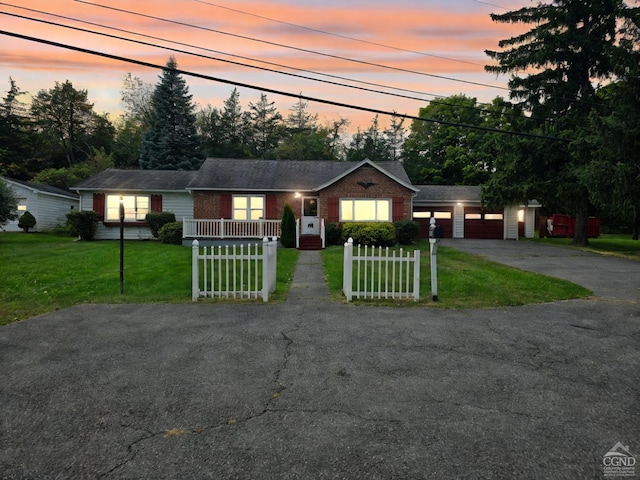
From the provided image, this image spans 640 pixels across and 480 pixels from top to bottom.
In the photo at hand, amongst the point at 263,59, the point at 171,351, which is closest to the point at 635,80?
the point at 263,59

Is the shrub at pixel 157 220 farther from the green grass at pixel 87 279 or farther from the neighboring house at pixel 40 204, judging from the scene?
the neighboring house at pixel 40 204

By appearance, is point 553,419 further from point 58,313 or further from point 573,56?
point 573,56

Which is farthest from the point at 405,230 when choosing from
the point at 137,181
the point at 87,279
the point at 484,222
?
the point at 137,181

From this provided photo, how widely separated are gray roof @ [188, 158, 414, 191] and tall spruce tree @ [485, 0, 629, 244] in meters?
7.66

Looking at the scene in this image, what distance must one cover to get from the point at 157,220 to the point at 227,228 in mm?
4776

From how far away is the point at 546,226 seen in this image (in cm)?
3105

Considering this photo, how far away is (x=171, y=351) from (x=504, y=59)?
26.0 metres

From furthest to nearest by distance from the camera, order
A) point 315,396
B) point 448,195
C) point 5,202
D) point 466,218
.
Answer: point 448,195, point 466,218, point 5,202, point 315,396

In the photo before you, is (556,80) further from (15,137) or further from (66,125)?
(66,125)

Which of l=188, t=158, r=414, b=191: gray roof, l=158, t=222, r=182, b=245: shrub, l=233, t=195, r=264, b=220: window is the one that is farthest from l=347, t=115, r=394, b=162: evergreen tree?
l=158, t=222, r=182, b=245: shrub

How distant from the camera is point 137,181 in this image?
24.2 meters

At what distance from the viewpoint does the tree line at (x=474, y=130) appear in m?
16.0

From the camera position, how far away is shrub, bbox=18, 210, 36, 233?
2554 centimetres

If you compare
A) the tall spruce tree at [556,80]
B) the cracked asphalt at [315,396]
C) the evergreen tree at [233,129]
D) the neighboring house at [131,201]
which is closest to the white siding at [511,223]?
the tall spruce tree at [556,80]
